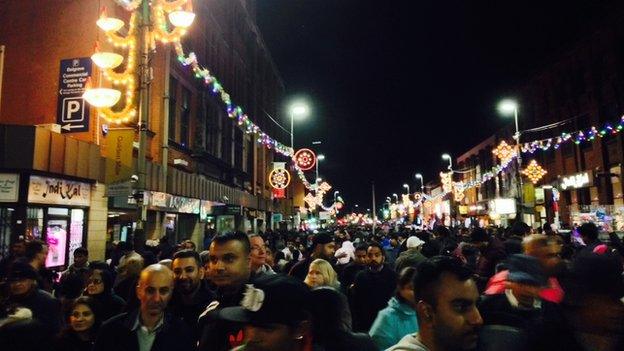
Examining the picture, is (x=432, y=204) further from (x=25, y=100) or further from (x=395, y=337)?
(x=395, y=337)

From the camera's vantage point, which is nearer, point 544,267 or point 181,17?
point 544,267

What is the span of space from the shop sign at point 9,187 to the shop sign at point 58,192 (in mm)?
325

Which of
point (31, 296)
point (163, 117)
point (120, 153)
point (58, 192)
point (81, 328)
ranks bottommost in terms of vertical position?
point (81, 328)

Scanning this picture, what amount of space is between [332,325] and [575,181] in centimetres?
4299

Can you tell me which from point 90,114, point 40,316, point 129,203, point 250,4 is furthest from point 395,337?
point 250,4

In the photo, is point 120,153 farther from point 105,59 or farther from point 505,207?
point 505,207

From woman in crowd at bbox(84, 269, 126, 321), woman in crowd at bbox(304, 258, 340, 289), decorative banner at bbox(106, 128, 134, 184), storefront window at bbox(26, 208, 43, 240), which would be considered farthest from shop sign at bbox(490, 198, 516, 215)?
woman in crowd at bbox(84, 269, 126, 321)

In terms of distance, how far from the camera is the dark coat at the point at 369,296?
674 cm

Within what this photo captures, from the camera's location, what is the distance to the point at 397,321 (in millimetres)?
4441

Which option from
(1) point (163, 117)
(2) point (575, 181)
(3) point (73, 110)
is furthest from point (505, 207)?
(3) point (73, 110)

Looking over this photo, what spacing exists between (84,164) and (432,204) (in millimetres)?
101215

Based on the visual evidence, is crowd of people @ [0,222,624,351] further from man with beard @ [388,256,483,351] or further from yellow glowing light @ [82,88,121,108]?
yellow glowing light @ [82,88,121,108]

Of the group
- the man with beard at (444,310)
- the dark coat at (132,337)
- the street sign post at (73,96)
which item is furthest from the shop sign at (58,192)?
the man with beard at (444,310)

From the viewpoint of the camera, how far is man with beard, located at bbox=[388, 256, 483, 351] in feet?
8.39
